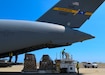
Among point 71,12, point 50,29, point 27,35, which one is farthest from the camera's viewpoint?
point 71,12

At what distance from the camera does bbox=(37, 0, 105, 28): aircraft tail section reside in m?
15.4

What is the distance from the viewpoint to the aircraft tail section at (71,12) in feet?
50.4

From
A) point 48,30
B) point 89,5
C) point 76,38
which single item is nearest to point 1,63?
point 48,30

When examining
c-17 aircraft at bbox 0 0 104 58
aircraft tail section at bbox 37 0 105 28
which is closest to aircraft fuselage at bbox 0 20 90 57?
c-17 aircraft at bbox 0 0 104 58

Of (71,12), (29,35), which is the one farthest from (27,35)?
(71,12)

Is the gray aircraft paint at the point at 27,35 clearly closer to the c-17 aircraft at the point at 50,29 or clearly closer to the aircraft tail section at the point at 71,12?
the c-17 aircraft at the point at 50,29

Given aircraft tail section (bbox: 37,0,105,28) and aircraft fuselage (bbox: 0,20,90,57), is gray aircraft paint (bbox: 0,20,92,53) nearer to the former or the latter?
aircraft fuselage (bbox: 0,20,90,57)

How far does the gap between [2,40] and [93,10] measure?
6.40 m

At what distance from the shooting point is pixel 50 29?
13883mm

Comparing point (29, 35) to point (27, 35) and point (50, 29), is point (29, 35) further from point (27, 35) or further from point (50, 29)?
point (50, 29)

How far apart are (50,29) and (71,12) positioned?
2.39m

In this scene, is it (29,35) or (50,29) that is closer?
(29,35)

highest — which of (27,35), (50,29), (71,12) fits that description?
(71,12)

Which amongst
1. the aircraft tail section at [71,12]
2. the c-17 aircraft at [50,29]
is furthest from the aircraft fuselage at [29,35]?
the aircraft tail section at [71,12]
